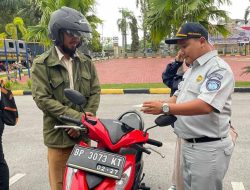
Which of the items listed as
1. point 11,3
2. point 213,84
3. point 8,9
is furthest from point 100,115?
point 8,9

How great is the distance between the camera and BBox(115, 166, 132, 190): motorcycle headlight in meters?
1.99

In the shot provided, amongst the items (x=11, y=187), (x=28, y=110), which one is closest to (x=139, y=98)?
(x=28, y=110)

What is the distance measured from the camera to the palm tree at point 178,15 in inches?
381

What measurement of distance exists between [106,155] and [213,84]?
736 millimetres

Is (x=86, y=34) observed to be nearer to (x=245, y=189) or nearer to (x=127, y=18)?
(x=245, y=189)

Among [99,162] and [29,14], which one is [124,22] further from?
[99,162]

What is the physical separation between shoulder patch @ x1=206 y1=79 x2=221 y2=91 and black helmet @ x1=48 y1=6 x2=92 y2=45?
3.02 ft

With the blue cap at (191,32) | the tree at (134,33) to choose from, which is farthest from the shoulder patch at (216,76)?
the tree at (134,33)

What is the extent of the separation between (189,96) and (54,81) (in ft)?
3.13

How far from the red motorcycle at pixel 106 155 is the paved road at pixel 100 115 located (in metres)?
1.80

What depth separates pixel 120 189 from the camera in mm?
1990

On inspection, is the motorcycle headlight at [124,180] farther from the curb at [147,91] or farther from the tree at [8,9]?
the tree at [8,9]

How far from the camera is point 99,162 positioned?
1991mm

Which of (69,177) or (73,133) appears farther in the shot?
(73,133)
